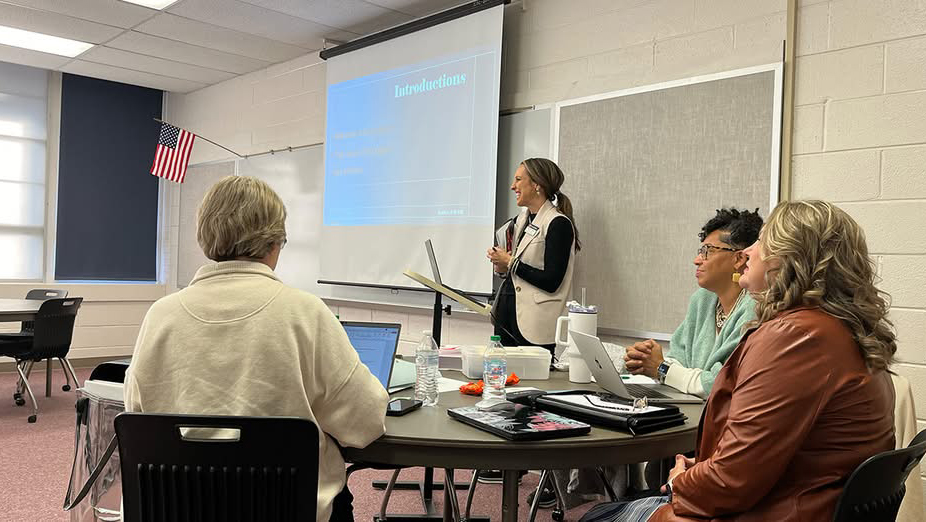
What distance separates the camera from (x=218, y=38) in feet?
18.2

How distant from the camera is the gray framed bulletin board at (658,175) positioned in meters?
3.21

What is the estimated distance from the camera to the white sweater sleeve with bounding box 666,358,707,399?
2.06 m

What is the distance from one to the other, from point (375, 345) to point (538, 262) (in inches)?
74.8

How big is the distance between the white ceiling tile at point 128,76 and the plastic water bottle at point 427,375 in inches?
228

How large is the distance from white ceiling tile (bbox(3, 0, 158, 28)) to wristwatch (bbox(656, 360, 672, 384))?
171 inches

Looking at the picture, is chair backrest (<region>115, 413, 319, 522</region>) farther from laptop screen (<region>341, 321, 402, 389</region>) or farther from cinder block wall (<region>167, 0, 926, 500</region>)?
Answer: cinder block wall (<region>167, 0, 926, 500</region>)

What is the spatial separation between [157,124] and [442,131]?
433 cm

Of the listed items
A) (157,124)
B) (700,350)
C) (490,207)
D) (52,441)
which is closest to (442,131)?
(490,207)

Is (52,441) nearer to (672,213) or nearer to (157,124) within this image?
(672,213)

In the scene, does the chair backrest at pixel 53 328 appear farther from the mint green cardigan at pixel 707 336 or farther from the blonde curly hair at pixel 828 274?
the blonde curly hair at pixel 828 274

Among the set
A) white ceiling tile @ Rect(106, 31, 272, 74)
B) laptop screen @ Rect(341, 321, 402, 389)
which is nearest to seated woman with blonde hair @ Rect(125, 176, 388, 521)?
laptop screen @ Rect(341, 321, 402, 389)

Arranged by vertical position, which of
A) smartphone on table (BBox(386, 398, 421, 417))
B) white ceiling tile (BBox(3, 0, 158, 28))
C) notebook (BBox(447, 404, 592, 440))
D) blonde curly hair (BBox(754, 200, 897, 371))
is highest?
white ceiling tile (BBox(3, 0, 158, 28))

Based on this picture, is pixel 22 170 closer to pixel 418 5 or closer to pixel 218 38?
pixel 218 38

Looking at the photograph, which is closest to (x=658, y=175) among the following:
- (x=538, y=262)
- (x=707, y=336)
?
(x=538, y=262)
